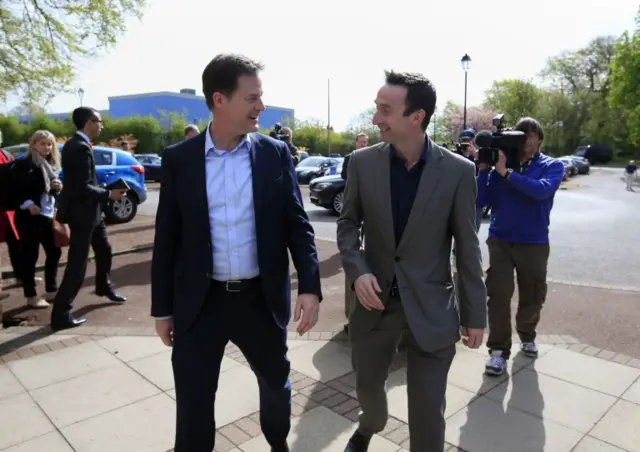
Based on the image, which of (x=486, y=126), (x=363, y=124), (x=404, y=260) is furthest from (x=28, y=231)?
(x=363, y=124)

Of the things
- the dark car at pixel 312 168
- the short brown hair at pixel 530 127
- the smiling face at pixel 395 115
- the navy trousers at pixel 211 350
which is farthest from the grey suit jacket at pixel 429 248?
the dark car at pixel 312 168

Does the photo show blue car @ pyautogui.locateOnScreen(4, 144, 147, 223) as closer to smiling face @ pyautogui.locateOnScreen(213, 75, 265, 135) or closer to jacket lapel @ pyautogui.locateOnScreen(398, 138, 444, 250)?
smiling face @ pyautogui.locateOnScreen(213, 75, 265, 135)

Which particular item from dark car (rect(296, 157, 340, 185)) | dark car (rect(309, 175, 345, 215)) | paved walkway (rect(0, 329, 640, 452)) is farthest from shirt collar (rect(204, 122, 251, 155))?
dark car (rect(296, 157, 340, 185))

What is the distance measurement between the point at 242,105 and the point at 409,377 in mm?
1455

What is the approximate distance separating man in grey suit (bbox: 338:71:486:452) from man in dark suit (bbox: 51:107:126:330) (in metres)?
3.25

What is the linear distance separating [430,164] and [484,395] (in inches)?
79.8

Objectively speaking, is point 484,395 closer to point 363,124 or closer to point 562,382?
point 562,382

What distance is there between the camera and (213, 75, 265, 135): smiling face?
206 cm

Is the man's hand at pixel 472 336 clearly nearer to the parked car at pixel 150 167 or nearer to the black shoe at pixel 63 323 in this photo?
the black shoe at pixel 63 323

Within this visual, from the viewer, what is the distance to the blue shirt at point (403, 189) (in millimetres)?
2291

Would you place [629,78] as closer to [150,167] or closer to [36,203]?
[150,167]

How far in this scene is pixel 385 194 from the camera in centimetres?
227

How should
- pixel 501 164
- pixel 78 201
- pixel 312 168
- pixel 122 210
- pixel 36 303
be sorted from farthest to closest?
pixel 312 168 → pixel 122 210 → pixel 36 303 → pixel 78 201 → pixel 501 164

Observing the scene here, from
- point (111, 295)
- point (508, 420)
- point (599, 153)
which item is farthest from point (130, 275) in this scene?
point (599, 153)
